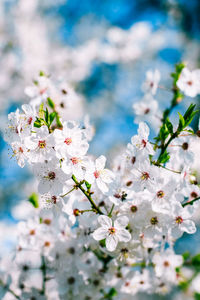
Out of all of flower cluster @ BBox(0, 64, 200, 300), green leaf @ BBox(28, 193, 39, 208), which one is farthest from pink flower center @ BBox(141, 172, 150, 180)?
green leaf @ BBox(28, 193, 39, 208)

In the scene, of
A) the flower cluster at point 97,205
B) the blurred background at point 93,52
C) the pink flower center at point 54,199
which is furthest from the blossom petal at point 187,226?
the blurred background at point 93,52

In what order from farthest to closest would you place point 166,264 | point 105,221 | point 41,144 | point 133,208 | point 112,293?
point 112,293, point 166,264, point 133,208, point 105,221, point 41,144

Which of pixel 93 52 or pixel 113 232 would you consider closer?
pixel 113 232

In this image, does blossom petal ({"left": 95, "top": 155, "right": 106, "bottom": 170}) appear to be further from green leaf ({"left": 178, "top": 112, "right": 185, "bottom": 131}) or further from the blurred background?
the blurred background

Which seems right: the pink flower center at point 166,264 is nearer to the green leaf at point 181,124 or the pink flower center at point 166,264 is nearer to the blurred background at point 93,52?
the green leaf at point 181,124

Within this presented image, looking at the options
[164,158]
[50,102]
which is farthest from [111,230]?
[50,102]

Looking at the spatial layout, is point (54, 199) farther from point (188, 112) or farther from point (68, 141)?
point (188, 112)

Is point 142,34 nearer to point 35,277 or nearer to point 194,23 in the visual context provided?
point 194,23

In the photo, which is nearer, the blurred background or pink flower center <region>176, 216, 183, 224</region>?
pink flower center <region>176, 216, 183, 224</region>

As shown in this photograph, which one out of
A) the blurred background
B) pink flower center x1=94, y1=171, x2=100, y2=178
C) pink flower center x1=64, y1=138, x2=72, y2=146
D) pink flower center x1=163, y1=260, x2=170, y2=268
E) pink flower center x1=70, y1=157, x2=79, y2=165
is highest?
the blurred background

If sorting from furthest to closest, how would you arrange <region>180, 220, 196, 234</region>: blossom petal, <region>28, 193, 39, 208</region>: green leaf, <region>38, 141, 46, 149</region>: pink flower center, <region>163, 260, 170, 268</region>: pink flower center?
<region>28, 193, 39, 208</region>: green leaf → <region>163, 260, 170, 268</region>: pink flower center → <region>180, 220, 196, 234</region>: blossom petal → <region>38, 141, 46, 149</region>: pink flower center
